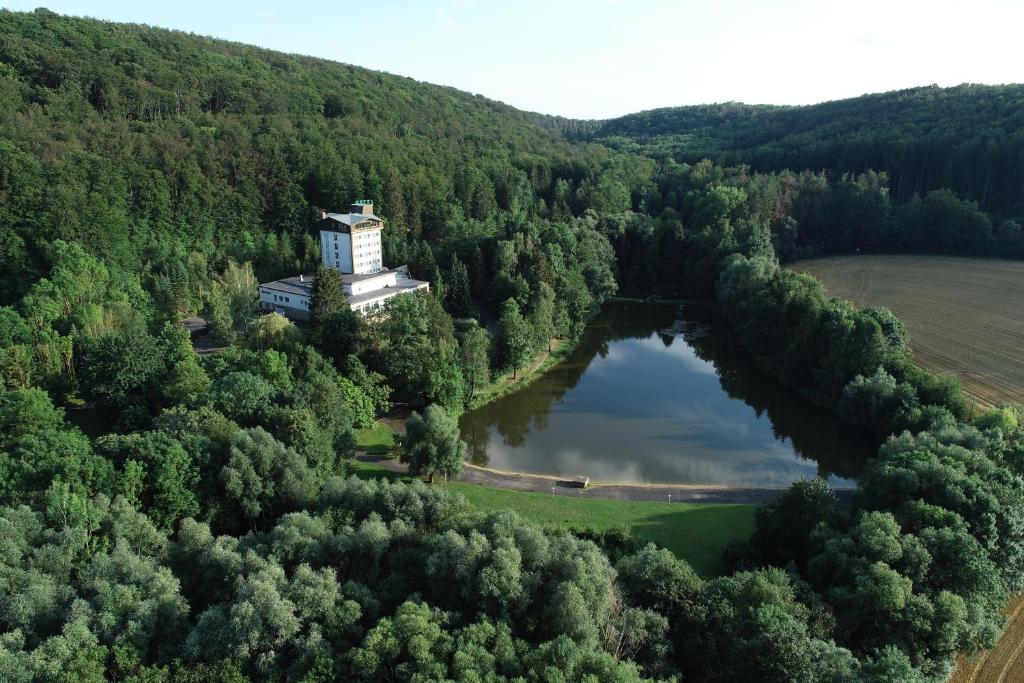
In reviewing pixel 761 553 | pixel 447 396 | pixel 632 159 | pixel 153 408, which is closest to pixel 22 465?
pixel 153 408

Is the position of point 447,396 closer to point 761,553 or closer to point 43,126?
point 761,553

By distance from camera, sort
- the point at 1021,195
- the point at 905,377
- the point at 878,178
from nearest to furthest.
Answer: the point at 905,377 → the point at 1021,195 → the point at 878,178

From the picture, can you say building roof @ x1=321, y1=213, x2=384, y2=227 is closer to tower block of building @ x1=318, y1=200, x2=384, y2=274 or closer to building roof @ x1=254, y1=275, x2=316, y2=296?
tower block of building @ x1=318, y1=200, x2=384, y2=274

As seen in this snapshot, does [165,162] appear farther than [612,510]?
Yes

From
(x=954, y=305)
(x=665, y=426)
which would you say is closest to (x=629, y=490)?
(x=665, y=426)

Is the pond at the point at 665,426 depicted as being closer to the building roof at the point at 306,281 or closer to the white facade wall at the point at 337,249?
the building roof at the point at 306,281

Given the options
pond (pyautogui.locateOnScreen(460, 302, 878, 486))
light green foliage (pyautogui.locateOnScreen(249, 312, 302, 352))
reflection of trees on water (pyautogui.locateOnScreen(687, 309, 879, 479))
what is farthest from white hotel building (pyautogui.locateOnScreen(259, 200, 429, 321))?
reflection of trees on water (pyautogui.locateOnScreen(687, 309, 879, 479))
